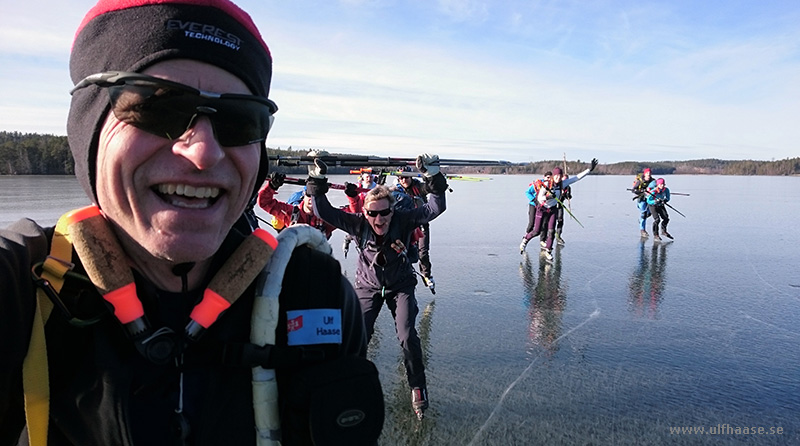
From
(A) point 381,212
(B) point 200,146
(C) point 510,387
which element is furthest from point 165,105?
(C) point 510,387

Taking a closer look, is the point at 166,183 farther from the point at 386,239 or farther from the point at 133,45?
the point at 386,239

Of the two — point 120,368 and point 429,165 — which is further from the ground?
point 429,165

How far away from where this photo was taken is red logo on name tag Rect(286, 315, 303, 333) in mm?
1208

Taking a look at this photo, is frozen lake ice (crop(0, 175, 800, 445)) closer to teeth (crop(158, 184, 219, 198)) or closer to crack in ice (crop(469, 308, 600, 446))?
crack in ice (crop(469, 308, 600, 446))

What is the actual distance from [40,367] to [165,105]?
0.58m

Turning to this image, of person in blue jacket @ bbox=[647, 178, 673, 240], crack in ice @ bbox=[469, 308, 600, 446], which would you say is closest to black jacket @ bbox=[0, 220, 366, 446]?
crack in ice @ bbox=[469, 308, 600, 446]

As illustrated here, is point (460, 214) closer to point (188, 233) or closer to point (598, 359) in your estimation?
point (598, 359)

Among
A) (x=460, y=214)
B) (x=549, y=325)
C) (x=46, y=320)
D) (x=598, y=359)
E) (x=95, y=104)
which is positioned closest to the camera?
(x=46, y=320)

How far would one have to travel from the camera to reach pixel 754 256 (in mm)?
11055

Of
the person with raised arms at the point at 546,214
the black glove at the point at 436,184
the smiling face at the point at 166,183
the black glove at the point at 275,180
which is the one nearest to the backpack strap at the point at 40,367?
the smiling face at the point at 166,183

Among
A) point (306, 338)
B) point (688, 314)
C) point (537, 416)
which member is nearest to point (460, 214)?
point (688, 314)

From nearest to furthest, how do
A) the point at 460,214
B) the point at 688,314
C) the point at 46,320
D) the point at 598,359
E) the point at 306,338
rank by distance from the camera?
1. the point at 46,320
2. the point at 306,338
3. the point at 598,359
4. the point at 688,314
5. the point at 460,214

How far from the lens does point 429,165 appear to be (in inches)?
210

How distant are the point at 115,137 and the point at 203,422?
2.15 feet
